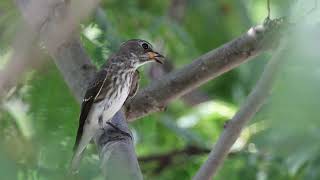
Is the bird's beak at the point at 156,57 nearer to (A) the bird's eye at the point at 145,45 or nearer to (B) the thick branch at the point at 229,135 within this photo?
(A) the bird's eye at the point at 145,45

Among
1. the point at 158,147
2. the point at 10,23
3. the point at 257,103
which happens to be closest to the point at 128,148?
the point at 257,103

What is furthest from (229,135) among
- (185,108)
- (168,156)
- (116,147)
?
(185,108)

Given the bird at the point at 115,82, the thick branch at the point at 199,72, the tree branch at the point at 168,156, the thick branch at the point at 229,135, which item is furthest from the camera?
the tree branch at the point at 168,156

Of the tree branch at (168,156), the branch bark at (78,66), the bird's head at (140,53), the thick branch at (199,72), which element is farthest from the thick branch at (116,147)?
the tree branch at (168,156)

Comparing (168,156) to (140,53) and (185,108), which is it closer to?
(140,53)

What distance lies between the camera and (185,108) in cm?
657

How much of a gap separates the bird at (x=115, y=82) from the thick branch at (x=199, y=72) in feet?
0.46

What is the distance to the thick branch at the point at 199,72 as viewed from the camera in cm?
332

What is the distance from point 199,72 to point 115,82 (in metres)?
0.83

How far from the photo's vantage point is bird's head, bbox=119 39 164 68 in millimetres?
4148

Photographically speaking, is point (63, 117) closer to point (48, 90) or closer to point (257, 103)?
point (48, 90)

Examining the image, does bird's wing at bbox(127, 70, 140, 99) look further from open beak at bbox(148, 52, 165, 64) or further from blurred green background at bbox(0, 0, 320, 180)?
open beak at bbox(148, 52, 165, 64)

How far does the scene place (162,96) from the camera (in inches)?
144

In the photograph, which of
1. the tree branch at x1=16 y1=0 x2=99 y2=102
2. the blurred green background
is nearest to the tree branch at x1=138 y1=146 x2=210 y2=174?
the blurred green background
